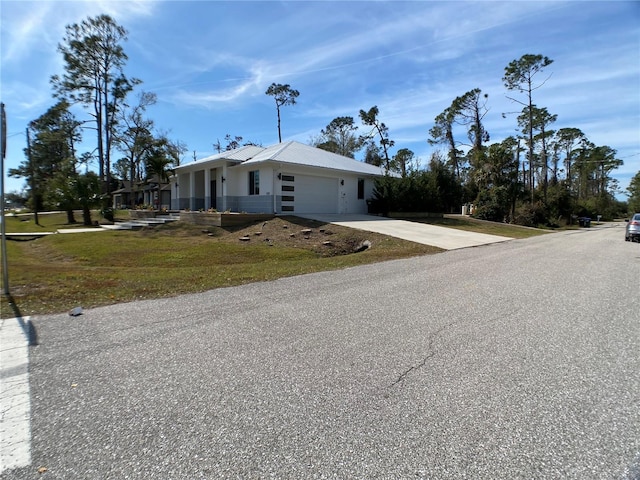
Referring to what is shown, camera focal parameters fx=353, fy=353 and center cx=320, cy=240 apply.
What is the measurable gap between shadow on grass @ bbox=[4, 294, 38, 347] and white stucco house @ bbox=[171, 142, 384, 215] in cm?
1528

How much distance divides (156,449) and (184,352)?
1509mm

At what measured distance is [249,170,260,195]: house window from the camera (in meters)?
21.4

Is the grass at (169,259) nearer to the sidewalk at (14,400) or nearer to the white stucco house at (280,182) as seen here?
the sidewalk at (14,400)

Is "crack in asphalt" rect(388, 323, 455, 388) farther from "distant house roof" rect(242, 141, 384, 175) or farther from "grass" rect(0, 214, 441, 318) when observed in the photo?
"distant house roof" rect(242, 141, 384, 175)

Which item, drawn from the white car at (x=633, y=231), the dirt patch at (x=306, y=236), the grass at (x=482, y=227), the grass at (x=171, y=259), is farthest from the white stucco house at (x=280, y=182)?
the white car at (x=633, y=231)

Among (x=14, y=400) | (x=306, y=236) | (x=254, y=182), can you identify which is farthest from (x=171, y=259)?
(x=254, y=182)

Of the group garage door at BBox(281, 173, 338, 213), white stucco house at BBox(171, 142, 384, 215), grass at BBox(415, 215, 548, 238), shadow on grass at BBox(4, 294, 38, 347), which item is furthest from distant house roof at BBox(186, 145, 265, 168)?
shadow on grass at BBox(4, 294, 38, 347)

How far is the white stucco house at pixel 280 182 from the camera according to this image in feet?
68.0

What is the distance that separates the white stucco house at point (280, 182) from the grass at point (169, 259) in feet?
8.65

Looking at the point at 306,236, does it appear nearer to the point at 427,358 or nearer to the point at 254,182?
the point at 254,182

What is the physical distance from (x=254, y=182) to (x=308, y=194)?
3418mm

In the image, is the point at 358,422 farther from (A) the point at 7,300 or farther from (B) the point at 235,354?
(A) the point at 7,300

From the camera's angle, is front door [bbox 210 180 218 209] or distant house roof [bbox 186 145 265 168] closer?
distant house roof [bbox 186 145 265 168]

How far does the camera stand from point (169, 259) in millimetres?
12023
